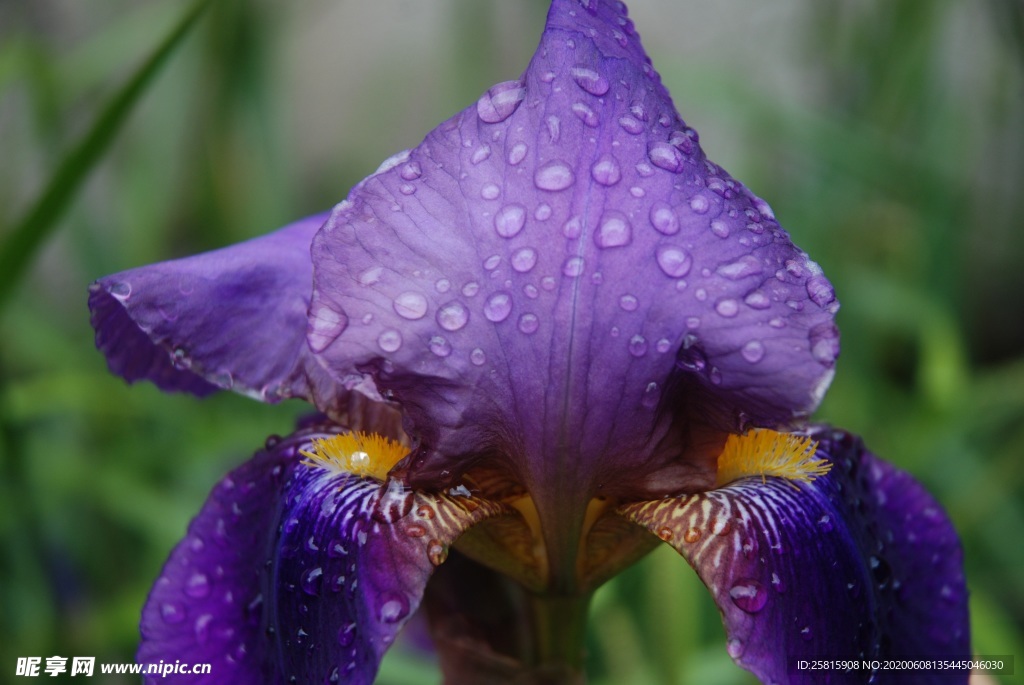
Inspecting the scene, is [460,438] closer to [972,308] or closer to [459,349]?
[459,349]

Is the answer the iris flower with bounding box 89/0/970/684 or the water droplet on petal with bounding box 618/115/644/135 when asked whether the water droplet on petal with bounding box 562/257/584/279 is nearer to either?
the iris flower with bounding box 89/0/970/684

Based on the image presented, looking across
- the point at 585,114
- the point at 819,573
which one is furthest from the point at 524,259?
the point at 819,573

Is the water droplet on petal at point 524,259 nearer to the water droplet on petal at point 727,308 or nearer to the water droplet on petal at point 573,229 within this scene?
the water droplet on petal at point 573,229

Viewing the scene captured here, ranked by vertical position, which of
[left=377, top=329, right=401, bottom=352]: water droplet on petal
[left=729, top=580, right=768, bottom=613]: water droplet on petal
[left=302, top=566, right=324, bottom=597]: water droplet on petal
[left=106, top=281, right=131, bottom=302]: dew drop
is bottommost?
[left=302, top=566, right=324, bottom=597]: water droplet on petal

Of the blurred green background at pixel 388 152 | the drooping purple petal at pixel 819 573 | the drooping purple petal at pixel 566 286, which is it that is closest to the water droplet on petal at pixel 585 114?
the drooping purple petal at pixel 566 286

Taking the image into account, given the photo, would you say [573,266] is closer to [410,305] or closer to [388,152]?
[410,305]

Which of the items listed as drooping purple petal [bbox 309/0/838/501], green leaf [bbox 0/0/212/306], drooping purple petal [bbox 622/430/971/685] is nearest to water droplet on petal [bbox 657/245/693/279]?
drooping purple petal [bbox 309/0/838/501]

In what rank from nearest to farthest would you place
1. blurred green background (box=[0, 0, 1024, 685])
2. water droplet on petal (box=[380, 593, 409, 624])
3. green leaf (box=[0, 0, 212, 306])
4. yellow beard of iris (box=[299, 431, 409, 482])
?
water droplet on petal (box=[380, 593, 409, 624])
yellow beard of iris (box=[299, 431, 409, 482])
green leaf (box=[0, 0, 212, 306])
blurred green background (box=[0, 0, 1024, 685])
